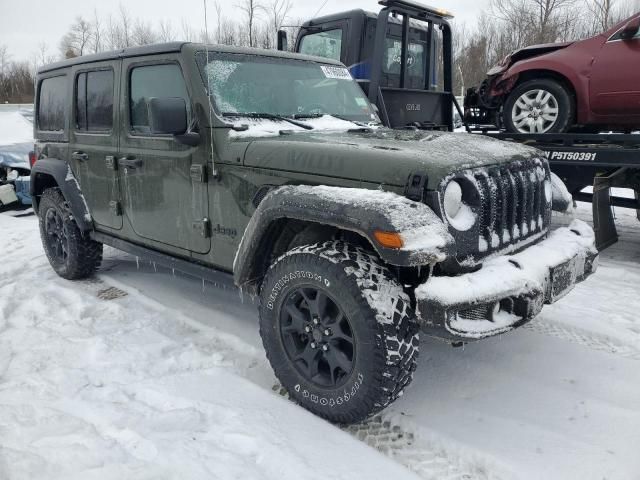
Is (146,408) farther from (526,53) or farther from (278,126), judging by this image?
(526,53)

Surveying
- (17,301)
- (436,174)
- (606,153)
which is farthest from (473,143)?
(17,301)

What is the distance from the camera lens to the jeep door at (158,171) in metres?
3.30

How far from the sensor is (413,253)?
2115 millimetres

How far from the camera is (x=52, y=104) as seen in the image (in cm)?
477

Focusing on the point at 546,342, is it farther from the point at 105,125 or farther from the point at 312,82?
the point at 105,125

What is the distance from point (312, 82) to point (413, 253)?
2044mm

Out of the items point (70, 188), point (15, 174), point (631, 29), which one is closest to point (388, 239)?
point (70, 188)

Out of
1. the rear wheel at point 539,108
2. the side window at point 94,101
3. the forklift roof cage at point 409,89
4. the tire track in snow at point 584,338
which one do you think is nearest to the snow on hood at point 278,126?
the side window at point 94,101

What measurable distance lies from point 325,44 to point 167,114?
4915 mm

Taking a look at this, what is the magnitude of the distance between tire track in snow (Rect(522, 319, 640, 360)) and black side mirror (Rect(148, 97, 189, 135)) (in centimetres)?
265

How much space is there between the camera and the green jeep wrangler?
227 centimetres

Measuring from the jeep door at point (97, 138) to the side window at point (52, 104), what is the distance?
26 cm

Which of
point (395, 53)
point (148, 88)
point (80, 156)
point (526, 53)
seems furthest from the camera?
point (395, 53)

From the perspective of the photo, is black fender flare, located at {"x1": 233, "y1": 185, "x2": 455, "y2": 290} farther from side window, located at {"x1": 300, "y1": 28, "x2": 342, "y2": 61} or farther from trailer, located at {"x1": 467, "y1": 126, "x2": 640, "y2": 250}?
side window, located at {"x1": 300, "y1": 28, "x2": 342, "y2": 61}
